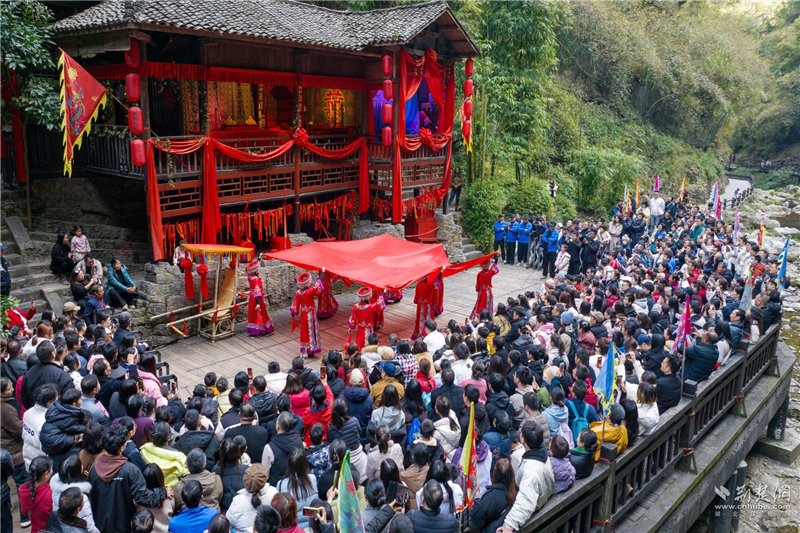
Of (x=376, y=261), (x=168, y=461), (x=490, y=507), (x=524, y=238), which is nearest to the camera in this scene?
(x=490, y=507)

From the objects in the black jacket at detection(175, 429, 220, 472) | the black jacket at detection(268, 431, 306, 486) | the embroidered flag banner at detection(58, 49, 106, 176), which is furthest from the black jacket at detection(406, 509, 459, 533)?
the embroidered flag banner at detection(58, 49, 106, 176)

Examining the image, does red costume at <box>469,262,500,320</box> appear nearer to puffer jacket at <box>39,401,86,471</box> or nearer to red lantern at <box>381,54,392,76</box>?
red lantern at <box>381,54,392,76</box>

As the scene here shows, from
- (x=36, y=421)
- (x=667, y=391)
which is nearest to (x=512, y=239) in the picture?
(x=667, y=391)

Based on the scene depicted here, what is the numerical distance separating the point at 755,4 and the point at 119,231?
5313cm

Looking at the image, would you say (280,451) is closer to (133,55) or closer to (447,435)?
(447,435)

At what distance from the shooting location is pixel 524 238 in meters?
19.1

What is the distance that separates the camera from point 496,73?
2252cm

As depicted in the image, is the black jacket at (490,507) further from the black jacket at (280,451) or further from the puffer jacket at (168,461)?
the puffer jacket at (168,461)

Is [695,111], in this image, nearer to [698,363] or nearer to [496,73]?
[496,73]

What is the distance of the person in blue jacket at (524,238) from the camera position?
19.0 meters

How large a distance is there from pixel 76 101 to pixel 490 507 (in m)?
10.2

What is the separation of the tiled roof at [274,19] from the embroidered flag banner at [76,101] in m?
1.20

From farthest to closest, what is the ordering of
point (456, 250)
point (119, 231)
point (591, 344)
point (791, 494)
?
point (456, 250)
point (119, 231)
point (791, 494)
point (591, 344)

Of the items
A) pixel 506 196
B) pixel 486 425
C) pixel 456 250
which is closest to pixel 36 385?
pixel 486 425
